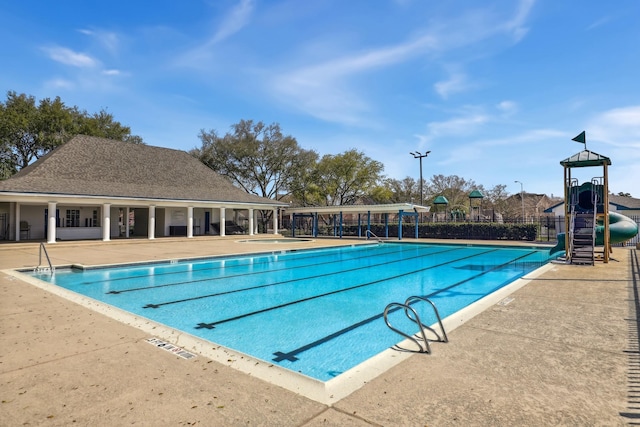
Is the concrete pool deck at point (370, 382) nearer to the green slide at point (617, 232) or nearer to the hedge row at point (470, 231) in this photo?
A: the green slide at point (617, 232)

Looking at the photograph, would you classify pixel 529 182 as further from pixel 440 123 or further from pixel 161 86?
pixel 161 86

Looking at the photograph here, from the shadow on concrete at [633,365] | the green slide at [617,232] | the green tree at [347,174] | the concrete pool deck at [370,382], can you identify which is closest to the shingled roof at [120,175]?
the green tree at [347,174]

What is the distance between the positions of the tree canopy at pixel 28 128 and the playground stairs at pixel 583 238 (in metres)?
39.8

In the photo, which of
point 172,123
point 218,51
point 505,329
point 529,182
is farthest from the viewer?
point 529,182

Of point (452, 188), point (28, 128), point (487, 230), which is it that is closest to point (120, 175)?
point (28, 128)

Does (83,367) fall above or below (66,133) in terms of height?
below

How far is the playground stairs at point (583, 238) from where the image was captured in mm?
12104

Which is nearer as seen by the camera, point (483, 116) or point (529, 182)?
point (483, 116)

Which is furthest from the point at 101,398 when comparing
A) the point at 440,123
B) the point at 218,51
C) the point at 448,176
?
the point at 448,176

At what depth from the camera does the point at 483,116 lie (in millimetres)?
17781

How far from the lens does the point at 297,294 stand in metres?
9.39

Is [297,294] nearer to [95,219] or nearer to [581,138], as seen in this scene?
[581,138]

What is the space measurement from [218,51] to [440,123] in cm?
1497

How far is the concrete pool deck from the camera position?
2.63 m
